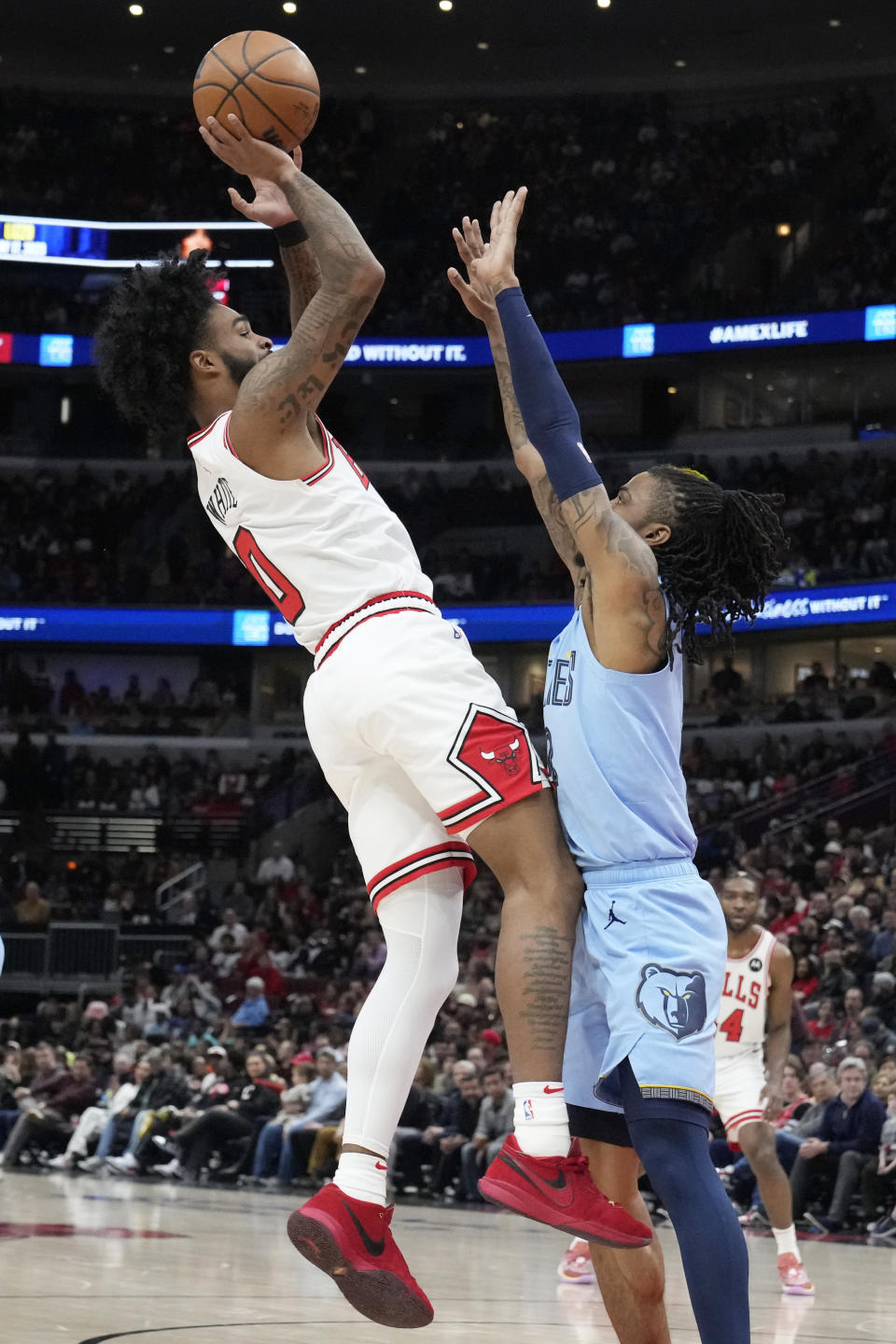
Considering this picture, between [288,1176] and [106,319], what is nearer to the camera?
[106,319]

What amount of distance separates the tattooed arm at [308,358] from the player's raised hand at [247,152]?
129 millimetres

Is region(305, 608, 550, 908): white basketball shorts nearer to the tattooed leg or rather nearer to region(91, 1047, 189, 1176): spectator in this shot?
the tattooed leg

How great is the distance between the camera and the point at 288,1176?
13336 millimetres

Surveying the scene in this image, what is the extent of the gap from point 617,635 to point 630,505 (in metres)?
0.40

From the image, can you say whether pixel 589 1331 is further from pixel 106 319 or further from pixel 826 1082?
pixel 826 1082

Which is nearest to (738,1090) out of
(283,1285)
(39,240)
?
(283,1285)

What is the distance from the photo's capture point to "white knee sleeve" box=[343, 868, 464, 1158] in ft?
12.5

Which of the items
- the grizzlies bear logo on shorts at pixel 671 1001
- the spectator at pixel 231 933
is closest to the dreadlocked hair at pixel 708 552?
the grizzlies bear logo on shorts at pixel 671 1001

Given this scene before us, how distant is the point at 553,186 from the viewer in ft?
101

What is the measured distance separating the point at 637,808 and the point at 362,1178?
3.47 ft

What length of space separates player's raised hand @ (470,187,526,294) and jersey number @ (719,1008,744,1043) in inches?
218

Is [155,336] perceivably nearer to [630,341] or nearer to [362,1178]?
[362,1178]

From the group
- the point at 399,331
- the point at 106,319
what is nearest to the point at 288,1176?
the point at 106,319

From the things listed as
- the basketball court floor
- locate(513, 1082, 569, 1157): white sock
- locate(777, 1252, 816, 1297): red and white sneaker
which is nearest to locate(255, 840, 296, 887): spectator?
the basketball court floor
